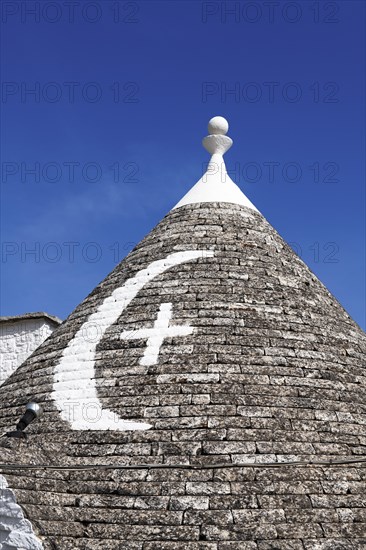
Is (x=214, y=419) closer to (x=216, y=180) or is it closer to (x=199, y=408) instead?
(x=199, y=408)

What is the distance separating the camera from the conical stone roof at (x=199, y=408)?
6.27 m

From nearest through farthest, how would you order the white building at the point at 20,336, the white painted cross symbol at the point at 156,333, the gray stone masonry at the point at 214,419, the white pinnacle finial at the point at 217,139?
1. the gray stone masonry at the point at 214,419
2. the white painted cross symbol at the point at 156,333
3. the white pinnacle finial at the point at 217,139
4. the white building at the point at 20,336

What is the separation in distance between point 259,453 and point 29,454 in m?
2.25

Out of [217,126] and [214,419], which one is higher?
[217,126]

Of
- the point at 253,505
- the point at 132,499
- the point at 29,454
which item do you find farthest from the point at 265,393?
the point at 29,454

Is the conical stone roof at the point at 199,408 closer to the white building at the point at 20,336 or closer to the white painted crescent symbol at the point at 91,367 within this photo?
the white painted crescent symbol at the point at 91,367

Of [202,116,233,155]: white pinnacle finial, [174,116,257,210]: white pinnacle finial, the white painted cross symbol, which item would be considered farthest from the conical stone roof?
[202,116,233,155]: white pinnacle finial

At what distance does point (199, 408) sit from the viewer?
7105 millimetres

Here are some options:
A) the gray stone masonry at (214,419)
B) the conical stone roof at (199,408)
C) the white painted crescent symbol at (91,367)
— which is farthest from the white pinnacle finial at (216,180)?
the white painted crescent symbol at (91,367)

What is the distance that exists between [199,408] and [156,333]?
119 cm

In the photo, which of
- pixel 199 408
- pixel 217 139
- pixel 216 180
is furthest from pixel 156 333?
pixel 217 139

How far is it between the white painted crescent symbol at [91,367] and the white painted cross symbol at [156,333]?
0.49 m

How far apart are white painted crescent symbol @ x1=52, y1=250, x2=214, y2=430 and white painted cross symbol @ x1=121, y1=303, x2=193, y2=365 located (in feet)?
1.61

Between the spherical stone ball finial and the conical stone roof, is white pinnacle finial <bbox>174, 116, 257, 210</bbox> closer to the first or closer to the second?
the spherical stone ball finial
